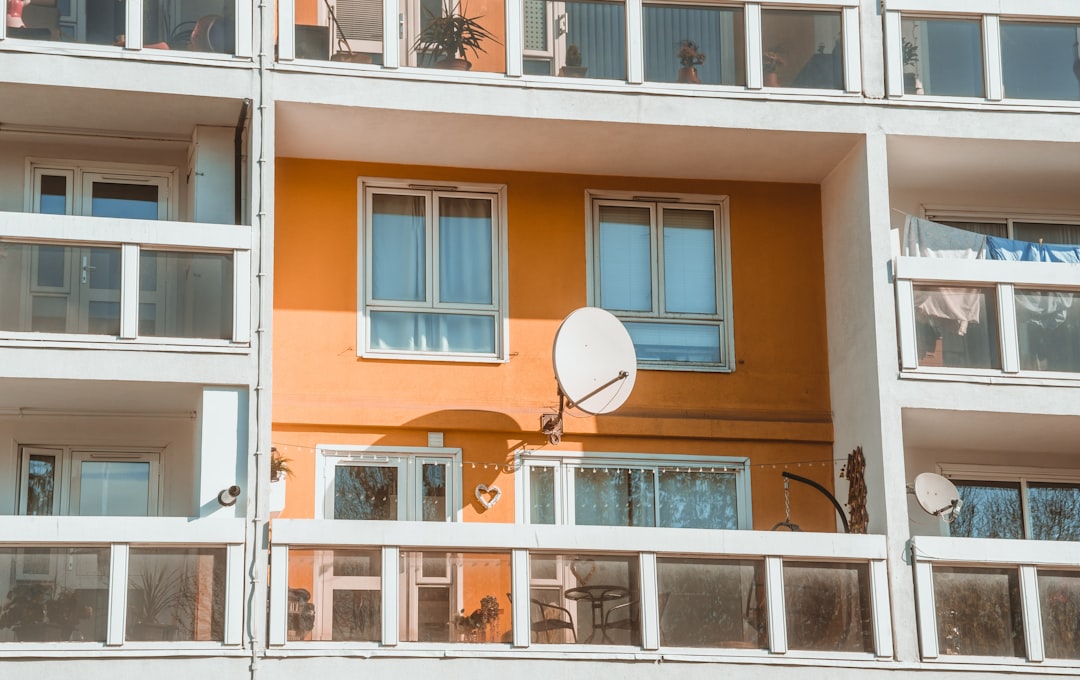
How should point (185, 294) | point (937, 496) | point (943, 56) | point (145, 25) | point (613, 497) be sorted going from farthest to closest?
1. point (943, 56)
2. point (613, 497)
3. point (937, 496)
4. point (145, 25)
5. point (185, 294)

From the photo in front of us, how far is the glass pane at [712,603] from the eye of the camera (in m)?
17.5

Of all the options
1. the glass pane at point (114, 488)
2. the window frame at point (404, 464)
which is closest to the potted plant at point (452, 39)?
the window frame at point (404, 464)

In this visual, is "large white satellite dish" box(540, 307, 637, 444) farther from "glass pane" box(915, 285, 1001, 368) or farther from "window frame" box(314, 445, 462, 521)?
"glass pane" box(915, 285, 1001, 368)

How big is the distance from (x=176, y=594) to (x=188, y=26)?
221 inches

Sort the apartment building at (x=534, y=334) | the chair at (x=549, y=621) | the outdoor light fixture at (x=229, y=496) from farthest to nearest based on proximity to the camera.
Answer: the chair at (x=549, y=621) < the apartment building at (x=534, y=334) < the outdoor light fixture at (x=229, y=496)

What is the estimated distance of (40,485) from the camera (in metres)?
19.1

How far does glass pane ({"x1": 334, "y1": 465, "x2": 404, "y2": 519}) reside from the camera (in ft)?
62.6

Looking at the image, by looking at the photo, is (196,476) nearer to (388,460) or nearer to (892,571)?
→ (388,460)

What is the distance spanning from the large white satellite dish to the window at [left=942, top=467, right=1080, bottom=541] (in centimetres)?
405

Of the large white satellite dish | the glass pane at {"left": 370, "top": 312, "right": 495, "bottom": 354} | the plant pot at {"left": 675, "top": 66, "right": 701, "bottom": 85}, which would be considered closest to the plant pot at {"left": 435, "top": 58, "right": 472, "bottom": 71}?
the plant pot at {"left": 675, "top": 66, "right": 701, "bottom": 85}

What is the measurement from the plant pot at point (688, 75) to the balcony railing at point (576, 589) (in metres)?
4.72

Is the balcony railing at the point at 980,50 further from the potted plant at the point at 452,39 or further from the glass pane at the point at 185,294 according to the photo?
the glass pane at the point at 185,294

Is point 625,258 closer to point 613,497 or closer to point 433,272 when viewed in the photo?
point 433,272

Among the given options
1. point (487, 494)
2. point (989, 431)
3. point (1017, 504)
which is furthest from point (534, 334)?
point (1017, 504)
